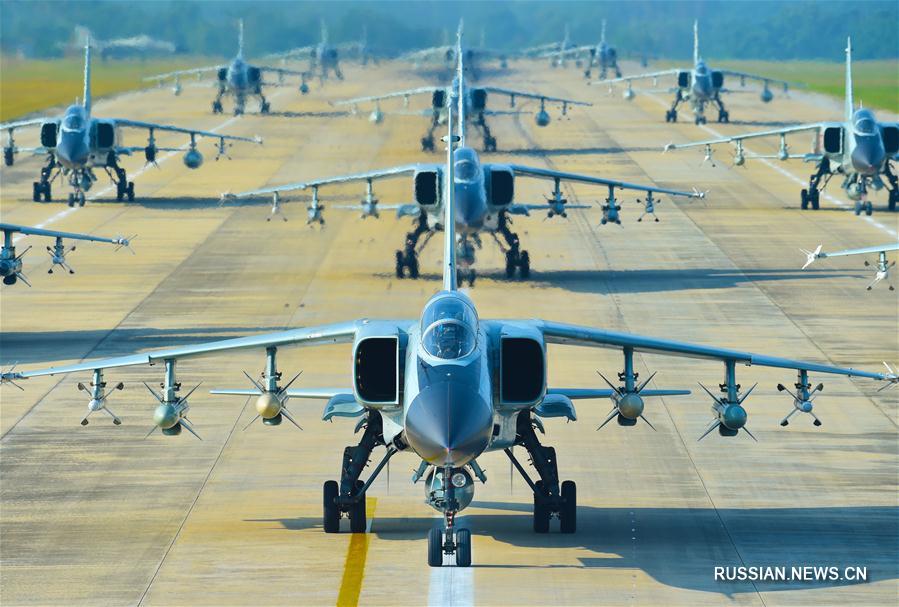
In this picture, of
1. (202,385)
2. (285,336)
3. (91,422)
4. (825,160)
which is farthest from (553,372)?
(825,160)

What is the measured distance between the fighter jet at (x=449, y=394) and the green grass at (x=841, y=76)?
78.6 m

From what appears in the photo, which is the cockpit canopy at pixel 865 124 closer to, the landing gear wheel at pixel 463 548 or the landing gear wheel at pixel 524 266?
the landing gear wheel at pixel 524 266

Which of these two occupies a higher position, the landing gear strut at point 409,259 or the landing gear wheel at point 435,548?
the landing gear strut at point 409,259

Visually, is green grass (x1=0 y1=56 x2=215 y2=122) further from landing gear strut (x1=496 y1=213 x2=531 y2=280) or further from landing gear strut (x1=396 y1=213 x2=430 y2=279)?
landing gear strut (x1=496 y1=213 x2=531 y2=280)

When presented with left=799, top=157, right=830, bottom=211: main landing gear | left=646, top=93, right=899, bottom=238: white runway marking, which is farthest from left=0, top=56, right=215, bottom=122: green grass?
left=799, top=157, right=830, bottom=211: main landing gear

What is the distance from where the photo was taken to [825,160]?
2261 inches

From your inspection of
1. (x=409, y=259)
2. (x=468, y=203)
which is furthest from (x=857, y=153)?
(x=468, y=203)

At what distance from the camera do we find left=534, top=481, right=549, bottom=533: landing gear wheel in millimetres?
21547

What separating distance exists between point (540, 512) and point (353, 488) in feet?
7.80

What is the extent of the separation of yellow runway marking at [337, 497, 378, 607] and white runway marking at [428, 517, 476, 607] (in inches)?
33.5

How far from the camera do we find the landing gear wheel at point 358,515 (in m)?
21.7

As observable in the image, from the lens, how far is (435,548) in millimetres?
20125

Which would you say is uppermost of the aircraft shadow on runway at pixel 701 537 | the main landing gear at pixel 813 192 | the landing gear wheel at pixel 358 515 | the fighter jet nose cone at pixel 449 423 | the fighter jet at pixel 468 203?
the main landing gear at pixel 813 192

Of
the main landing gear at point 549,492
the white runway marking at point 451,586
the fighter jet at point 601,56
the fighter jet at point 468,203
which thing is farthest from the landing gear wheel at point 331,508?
the fighter jet at point 601,56
